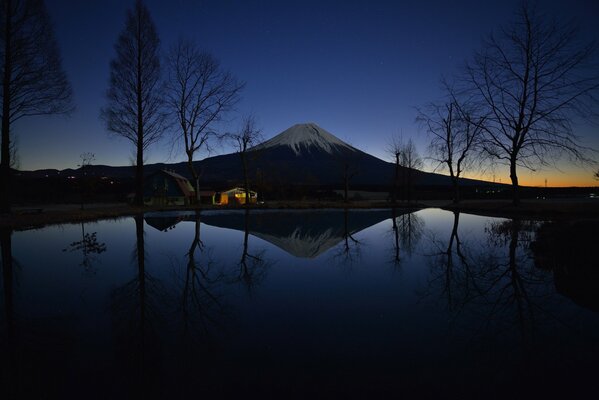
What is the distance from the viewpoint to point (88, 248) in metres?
8.55

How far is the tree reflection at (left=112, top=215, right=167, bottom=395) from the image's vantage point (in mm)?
2593

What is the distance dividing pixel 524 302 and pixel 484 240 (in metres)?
5.95

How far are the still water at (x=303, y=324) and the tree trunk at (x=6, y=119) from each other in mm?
11495

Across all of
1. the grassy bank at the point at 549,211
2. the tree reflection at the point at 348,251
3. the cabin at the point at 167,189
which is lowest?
the tree reflection at the point at 348,251

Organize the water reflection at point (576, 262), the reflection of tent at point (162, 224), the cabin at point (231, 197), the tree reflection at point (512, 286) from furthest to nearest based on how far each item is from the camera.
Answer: the cabin at point (231, 197), the reflection of tent at point (162, 224), the water reflection at point (576, 262), the tree reflection at point (512, 286)

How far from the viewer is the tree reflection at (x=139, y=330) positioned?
2.59 meters

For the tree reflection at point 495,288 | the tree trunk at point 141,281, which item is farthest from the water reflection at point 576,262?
the tree trunk at point 141,281

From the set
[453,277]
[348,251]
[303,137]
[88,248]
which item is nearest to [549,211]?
[348,251]

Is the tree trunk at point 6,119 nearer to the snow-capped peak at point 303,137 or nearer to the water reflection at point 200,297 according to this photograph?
the water reflection at point 200,297

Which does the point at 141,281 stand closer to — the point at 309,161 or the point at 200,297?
the point at 200,297

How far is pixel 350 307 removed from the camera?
14.1ft

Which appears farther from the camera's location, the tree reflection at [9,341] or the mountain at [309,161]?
the mountain at [309,161]

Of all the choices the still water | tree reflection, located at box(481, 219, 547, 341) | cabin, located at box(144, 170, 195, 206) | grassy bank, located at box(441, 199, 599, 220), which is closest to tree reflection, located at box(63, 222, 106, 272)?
the still water

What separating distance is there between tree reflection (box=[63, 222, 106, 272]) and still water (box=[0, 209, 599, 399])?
11 cm
